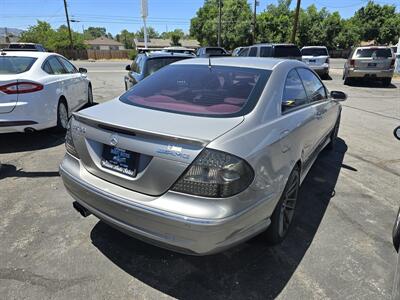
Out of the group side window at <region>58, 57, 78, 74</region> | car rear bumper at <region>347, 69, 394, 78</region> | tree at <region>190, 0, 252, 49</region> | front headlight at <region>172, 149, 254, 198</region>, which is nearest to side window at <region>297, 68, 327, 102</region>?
front headlight at <region>172, 149, 254, 198</region>

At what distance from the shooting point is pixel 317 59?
1856cm

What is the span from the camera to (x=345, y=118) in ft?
28.1

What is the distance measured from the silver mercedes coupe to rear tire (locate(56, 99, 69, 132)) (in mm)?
3447

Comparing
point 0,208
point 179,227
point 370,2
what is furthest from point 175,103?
point 370,2

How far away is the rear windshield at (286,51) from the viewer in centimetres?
1501

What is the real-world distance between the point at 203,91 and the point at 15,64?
14.1ft

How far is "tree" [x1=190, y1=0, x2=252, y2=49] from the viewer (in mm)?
60119

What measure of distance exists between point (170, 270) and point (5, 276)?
1.26 m

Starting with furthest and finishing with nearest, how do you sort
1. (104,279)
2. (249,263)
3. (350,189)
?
(350,189)
(249,263)
(104,279)

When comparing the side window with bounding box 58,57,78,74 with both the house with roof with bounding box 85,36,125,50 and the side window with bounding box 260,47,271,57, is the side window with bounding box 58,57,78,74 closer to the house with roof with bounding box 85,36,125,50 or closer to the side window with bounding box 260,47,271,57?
the side window with bounding box 260,47,271,57

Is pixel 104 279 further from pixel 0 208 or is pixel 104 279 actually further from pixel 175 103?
pixel 0 208

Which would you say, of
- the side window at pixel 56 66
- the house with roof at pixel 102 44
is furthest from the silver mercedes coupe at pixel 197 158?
the house with roof at pixel 102 44

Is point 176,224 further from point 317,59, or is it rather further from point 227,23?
point 227,23

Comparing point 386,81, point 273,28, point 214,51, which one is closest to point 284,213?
point 386,81
